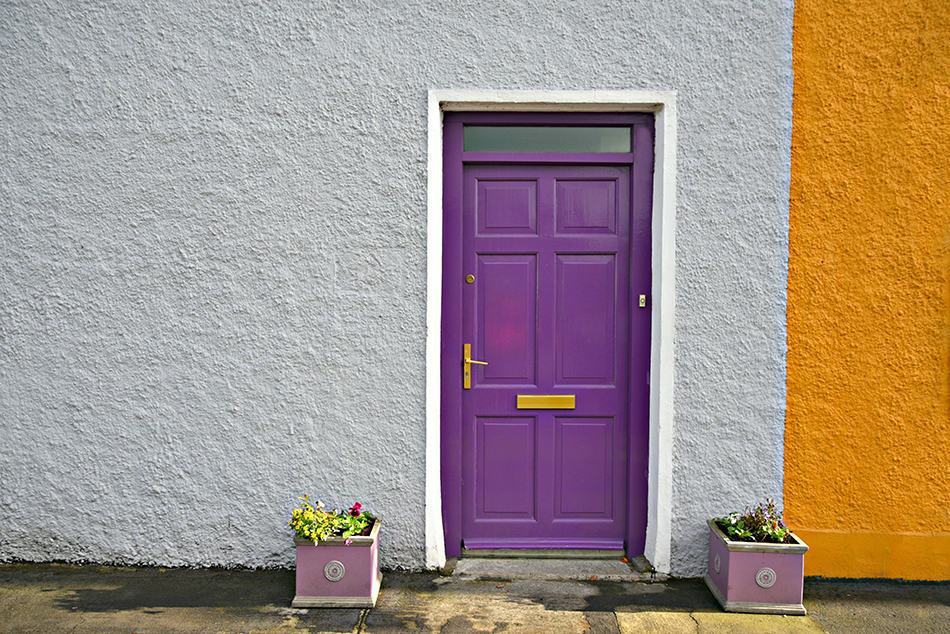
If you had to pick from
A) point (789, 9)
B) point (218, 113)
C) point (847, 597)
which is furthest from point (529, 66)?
point (847, 597)

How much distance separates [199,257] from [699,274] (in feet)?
8.92

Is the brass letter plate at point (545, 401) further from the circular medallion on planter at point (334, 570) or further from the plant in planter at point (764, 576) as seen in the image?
the circular medallion on planter at point (334, 570)

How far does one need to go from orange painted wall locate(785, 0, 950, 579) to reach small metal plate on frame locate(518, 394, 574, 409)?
1.18 meters

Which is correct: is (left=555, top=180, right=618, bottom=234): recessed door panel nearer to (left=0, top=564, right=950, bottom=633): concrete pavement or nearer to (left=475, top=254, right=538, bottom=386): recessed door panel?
(left=475, top=254, right=538, bottom=386): recessed door panel

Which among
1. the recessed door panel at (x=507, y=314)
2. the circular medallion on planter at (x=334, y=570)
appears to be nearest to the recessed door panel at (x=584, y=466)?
the recessed door panel at (x=507, y=314)

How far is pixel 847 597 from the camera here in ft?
10.2

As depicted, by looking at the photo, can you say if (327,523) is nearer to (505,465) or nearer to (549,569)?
(505,465)

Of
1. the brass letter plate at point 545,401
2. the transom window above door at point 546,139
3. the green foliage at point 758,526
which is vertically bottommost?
the green foliage at point 758,526

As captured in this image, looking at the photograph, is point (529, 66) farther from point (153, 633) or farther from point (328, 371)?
point (153, 633)

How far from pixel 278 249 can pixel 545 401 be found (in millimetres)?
1709

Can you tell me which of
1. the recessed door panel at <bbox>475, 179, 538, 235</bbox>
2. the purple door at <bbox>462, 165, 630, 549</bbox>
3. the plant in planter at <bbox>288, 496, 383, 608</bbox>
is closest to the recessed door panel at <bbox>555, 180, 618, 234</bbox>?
the purple door at <bbox>462, 165, 630, 549</bbox>

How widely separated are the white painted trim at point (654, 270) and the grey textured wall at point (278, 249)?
65 mm

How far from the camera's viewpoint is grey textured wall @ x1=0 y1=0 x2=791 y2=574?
3.24 meters

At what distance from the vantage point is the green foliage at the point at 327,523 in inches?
116
